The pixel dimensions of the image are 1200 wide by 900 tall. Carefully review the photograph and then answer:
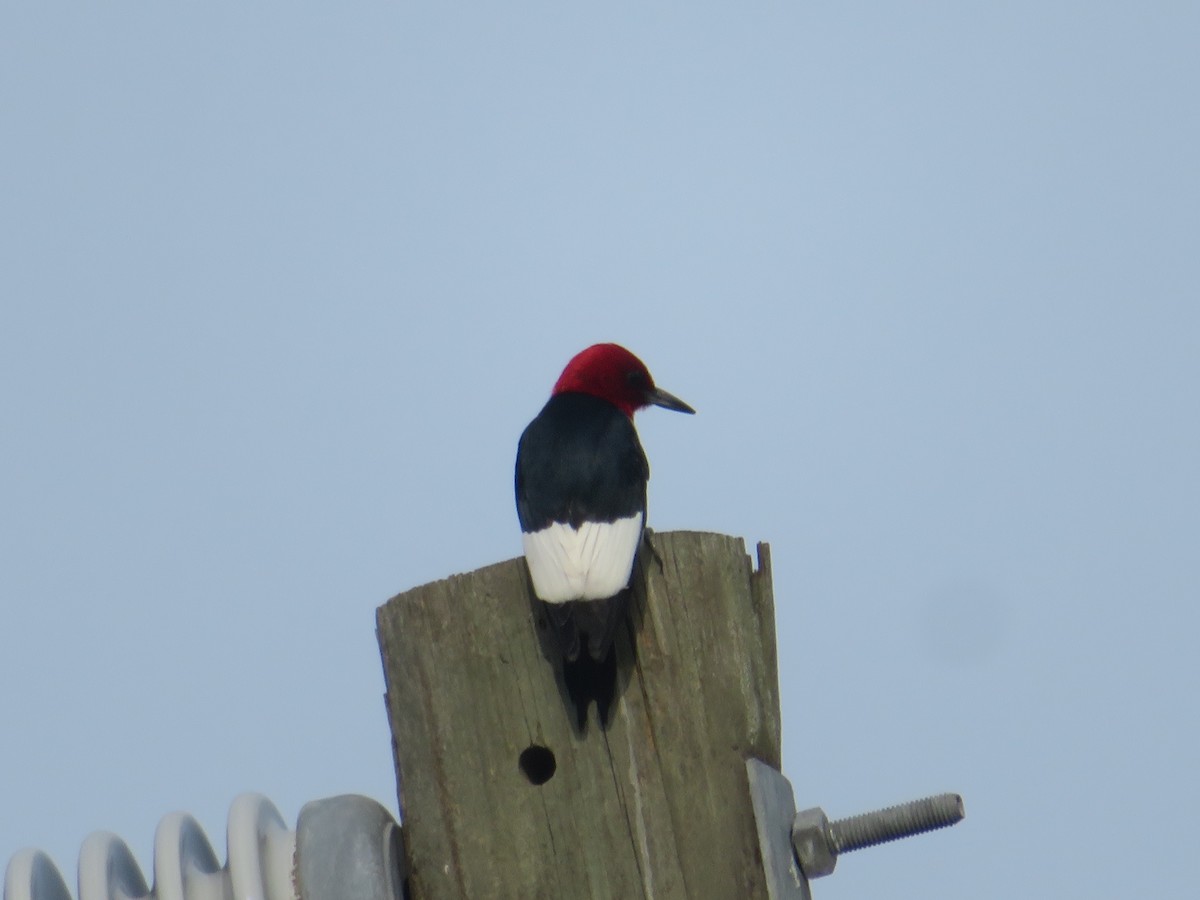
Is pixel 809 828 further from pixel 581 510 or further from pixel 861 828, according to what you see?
pixel 581 510

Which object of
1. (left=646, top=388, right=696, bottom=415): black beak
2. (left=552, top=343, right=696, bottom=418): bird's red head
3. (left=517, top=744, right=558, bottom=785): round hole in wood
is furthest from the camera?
(left=646, top=388, right=696, bottom=415): black beak

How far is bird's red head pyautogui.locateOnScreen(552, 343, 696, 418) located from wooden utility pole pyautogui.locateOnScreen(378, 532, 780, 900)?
203cm

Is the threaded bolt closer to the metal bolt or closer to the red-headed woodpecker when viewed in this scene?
the metal bolt

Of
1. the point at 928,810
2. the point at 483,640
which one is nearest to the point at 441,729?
the point at 483,640

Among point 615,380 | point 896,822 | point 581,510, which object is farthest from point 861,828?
point 615,380

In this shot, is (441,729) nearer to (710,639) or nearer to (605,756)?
(605,756)

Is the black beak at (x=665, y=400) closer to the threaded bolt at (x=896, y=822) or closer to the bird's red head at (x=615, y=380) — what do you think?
the bird's red head at (x=615, y=380)

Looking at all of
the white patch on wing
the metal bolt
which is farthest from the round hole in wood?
the metal bolt

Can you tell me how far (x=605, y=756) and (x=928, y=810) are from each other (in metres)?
0.59

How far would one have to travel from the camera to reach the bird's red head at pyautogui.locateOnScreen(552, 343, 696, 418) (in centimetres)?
500

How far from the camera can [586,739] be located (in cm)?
273

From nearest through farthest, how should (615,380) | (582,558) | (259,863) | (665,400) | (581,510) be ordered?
(259,863), (582,558), (581,510), (615,380), (665,400)

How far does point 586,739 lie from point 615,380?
8.12 ft

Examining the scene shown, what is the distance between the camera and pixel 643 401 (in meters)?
5.22
